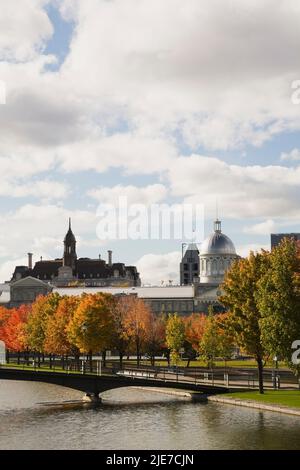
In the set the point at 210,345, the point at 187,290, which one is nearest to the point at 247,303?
the point at 210,345

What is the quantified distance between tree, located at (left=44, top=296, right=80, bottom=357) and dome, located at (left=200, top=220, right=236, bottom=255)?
3566 inches

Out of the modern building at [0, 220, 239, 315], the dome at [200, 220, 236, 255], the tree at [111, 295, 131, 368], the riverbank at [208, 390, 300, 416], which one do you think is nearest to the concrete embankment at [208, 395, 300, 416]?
the riverbank at [208, 390, 300, 416]

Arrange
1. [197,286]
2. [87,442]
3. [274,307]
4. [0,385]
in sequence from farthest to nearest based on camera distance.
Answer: [197,286] < [0,385] < [274,307] < [87,442]

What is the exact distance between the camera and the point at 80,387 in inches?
2721

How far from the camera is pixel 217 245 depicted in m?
190

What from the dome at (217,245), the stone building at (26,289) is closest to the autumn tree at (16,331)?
the stone building at (26,289)

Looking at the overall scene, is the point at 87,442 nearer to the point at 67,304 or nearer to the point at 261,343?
the point at 261,343

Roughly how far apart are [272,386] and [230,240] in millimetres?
124374

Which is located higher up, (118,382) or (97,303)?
(97,303)

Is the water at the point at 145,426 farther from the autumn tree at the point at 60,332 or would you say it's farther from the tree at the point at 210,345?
the autumn tree at the point at 60,332

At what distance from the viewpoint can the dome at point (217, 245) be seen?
18975cm
